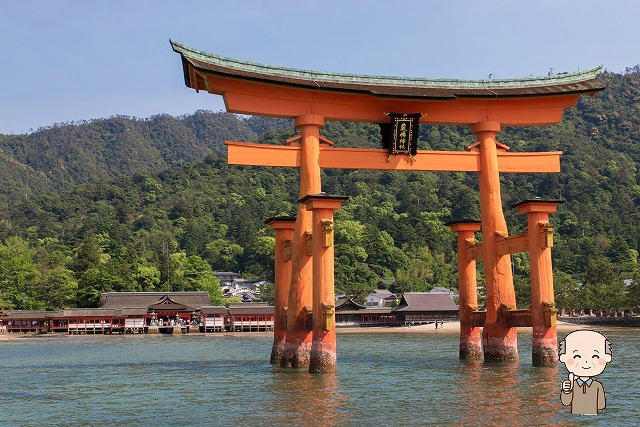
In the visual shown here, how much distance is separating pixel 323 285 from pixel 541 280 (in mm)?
6239

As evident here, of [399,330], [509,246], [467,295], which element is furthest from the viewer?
[399,330]

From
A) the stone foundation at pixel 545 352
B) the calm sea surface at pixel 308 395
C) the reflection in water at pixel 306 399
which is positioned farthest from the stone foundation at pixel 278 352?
the stone foundation at pixel 545 352

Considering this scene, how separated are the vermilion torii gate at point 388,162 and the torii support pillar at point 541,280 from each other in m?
0.03

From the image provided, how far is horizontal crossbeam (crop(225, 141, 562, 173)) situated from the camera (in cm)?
2184

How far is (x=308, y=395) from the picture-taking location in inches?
698

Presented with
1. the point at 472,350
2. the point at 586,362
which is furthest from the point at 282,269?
the point at 586,362

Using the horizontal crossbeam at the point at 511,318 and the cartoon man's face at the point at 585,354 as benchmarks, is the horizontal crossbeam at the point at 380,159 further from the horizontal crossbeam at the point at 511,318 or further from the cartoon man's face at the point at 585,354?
the cartoon man's face at the point at 585,354

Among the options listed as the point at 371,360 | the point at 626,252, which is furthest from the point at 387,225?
the point at 371,360

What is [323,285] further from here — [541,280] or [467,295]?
[467,295]

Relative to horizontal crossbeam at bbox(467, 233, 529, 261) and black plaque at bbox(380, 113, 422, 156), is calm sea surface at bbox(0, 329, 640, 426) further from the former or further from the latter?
black plaque at bbox(380, 113, 422, 156)

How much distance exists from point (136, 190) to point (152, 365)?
11885 centimetres

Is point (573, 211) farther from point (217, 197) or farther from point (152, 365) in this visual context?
point (152, 365)

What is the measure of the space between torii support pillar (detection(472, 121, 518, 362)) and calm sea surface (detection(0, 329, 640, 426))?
75 centimetres

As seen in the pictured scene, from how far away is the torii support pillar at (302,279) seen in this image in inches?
858
